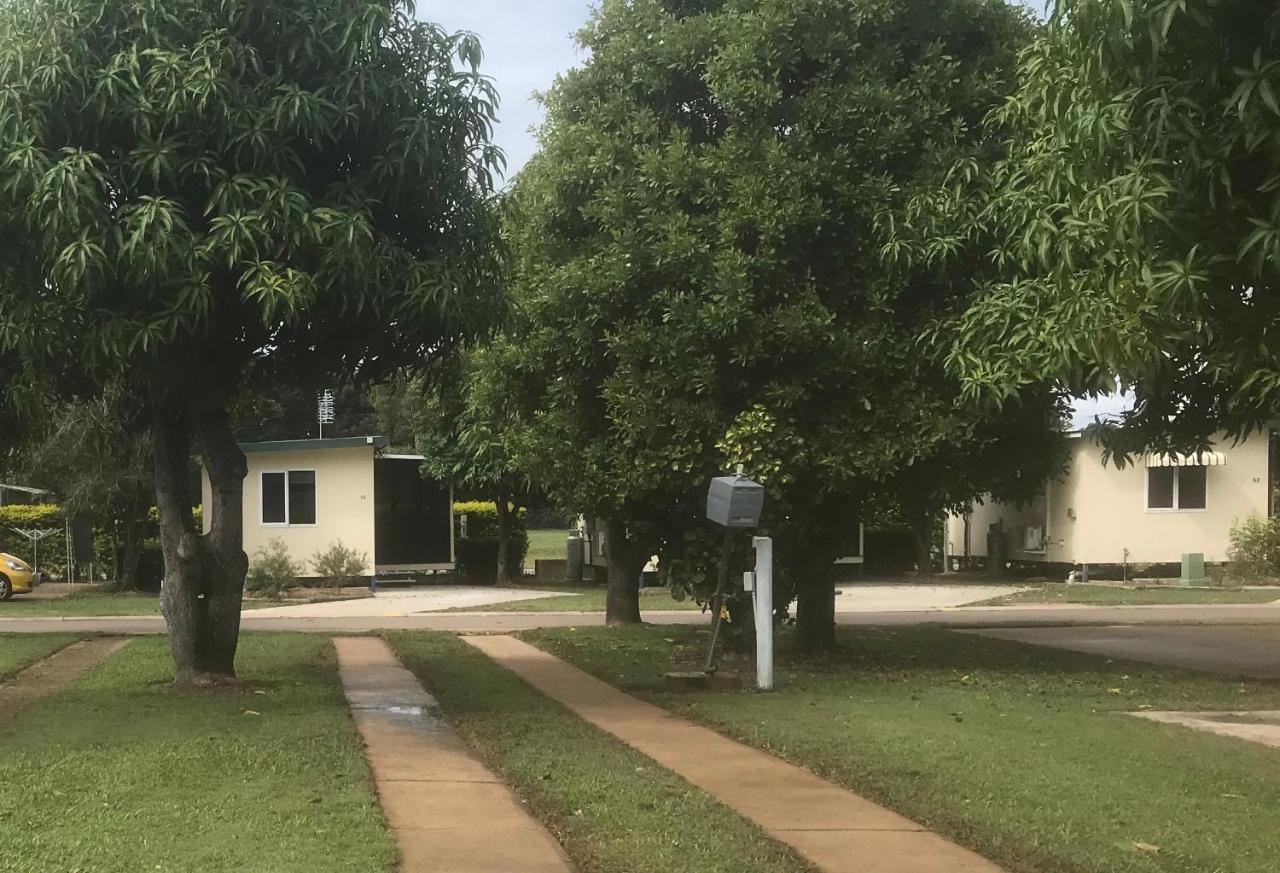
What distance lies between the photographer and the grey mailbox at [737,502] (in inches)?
455

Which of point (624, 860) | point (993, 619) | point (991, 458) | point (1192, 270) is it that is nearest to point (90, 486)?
point (993, 619)

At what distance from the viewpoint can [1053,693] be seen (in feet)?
40.8

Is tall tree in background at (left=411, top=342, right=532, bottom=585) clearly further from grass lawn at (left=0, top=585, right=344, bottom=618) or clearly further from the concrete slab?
the concrete slab

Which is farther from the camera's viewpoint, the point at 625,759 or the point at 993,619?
the point at 993,619

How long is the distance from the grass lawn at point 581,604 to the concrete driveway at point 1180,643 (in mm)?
5802

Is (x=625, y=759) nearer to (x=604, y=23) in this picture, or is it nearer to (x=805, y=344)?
(x=805, y=344)

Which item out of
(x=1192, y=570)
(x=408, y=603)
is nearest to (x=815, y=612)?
(x=408, y=603)

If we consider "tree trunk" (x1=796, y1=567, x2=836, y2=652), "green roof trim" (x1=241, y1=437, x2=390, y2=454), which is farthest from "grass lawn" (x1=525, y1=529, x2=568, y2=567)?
"tree trunk" (x1=796, y1=567, x2=836, y2=652)

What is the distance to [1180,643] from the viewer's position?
17.8 meters

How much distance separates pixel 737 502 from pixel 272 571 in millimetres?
18434

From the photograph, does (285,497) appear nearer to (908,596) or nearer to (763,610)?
(908,596)

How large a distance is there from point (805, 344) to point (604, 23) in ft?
14.8

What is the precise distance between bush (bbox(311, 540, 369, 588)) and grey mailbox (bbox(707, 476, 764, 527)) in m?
18.5

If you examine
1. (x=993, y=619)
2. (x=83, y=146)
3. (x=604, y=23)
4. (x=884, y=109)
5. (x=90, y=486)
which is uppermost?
(x=604, y=23)
